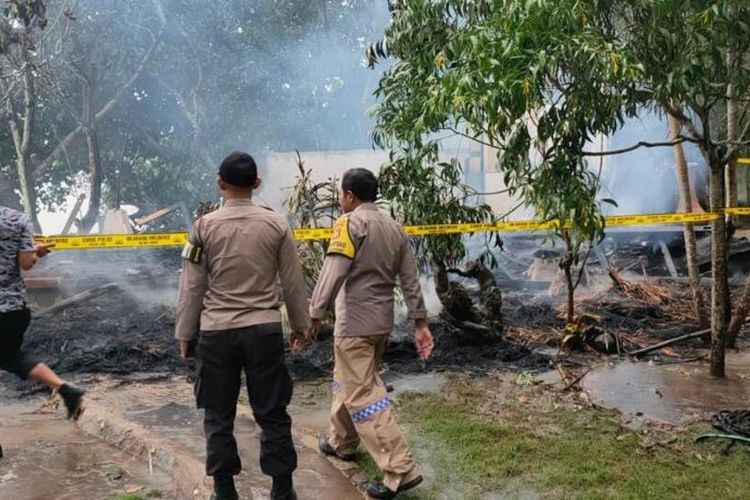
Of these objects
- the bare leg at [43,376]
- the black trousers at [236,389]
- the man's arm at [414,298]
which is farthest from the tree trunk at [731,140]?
the bare leg at [43,376]

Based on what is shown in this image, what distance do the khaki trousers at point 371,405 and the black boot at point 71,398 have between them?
1663 millimetres

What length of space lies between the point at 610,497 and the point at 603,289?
25.8 feet

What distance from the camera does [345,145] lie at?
20.1 m

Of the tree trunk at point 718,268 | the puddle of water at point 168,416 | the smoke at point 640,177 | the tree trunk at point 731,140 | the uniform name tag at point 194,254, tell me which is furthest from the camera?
the smoke at point 640,177

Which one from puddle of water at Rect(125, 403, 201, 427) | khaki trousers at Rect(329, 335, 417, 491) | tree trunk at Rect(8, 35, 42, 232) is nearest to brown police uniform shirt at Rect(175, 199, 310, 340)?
khaki trousers at Rect(329, 335, 417, 491)

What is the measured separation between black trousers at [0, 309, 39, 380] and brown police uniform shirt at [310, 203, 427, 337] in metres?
1.94

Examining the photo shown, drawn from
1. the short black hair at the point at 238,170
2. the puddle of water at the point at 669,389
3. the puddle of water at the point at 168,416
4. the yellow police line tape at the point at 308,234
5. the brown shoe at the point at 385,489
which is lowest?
the puddle of water at the point at 669,389

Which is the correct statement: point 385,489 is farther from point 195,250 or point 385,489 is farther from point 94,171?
point 94,171

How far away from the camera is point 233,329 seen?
10.9 feet

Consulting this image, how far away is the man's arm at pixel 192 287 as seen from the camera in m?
3.32

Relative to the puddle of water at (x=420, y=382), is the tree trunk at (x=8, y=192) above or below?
above

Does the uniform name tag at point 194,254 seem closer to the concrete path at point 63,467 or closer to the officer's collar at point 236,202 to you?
the officer's collar at point 236,202

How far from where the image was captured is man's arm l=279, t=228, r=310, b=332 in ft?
11.4

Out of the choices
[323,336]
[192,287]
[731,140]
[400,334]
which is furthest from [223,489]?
[731,140]
